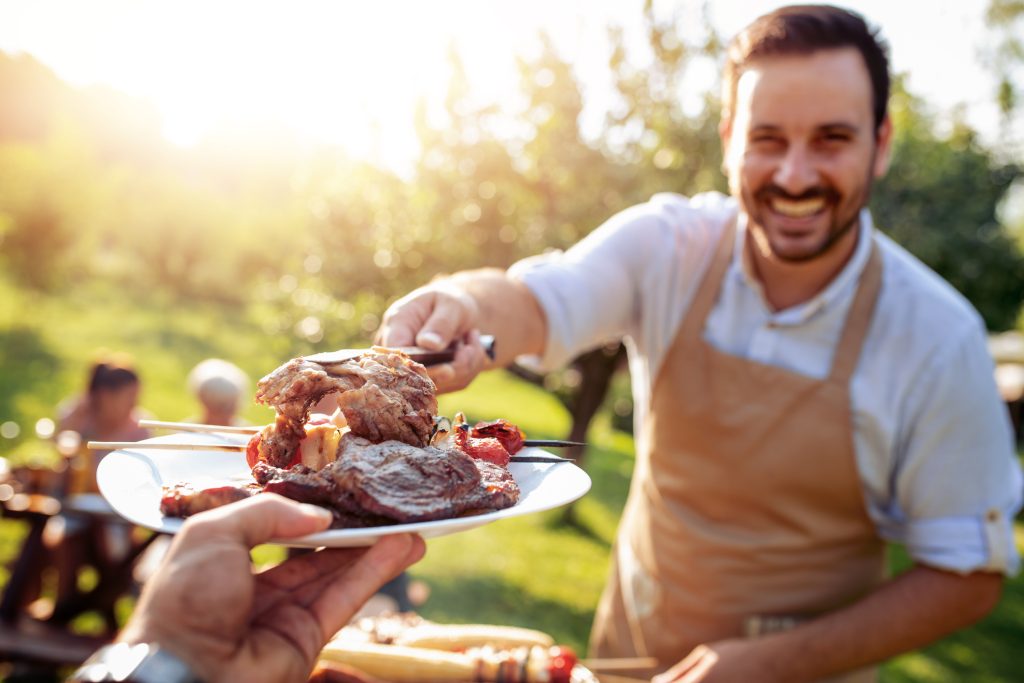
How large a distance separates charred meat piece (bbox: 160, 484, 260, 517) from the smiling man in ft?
3.85

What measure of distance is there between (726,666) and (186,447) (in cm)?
206

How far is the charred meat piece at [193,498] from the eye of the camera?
150 cm

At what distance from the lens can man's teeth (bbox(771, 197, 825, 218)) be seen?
3105 millimetres

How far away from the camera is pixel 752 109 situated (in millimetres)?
3100

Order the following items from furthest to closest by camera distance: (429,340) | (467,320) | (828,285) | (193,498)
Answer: (828,285), (467,320), (429,340), (193,498)

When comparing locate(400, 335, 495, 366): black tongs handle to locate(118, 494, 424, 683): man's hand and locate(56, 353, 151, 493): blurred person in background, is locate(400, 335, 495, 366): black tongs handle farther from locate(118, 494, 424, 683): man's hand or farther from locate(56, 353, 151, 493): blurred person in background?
locate(56, 353, 151, 493): blurred person in background

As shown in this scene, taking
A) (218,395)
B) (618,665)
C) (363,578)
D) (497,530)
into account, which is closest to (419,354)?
(363,578)

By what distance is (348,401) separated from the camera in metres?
1.88

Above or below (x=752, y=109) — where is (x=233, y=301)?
below

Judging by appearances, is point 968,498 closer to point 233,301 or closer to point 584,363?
point 584,363

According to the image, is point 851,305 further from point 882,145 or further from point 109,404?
point 109,404

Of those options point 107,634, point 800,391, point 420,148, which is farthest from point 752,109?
point 107,634

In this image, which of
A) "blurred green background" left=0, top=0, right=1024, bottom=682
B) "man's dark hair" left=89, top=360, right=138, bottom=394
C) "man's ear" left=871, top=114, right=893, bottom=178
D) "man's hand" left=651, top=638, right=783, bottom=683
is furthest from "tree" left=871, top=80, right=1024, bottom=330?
"man's dark hair" left=89, top=360, right=138, bottom=394

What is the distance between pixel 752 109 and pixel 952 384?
50.6 inches
